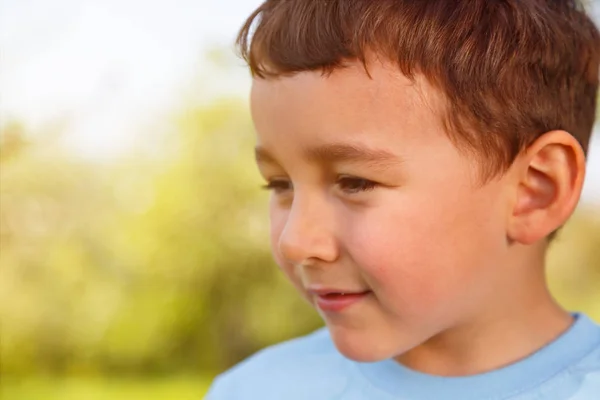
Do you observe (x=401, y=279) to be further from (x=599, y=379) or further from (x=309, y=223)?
(x=599, y=379)

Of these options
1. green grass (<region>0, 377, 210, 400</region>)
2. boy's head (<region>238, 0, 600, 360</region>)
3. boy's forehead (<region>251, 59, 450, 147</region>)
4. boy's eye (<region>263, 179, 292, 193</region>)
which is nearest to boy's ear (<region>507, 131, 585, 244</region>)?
boy's head (<region>238, 0, 600, 360</region>)

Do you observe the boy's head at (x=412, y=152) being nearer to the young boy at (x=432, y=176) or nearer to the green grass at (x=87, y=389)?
the young boy at (x=432, y=176)

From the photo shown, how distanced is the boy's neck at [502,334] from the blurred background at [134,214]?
2.15 ft

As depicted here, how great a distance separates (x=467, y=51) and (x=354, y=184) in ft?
0.63

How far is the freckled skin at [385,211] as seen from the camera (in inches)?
31.3

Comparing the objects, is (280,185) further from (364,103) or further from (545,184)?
(545,184)

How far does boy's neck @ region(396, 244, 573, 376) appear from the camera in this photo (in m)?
0.89


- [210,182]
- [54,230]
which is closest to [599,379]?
[210,182]

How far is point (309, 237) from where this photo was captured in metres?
0.82

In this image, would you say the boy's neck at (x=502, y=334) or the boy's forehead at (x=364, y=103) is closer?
the boy's forehead at (x=364, y=103)

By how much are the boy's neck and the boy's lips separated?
141 millimetres

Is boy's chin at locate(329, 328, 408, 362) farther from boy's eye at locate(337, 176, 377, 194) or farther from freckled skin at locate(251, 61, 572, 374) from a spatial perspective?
boy's eye at locate(337, 176, 377, 194)

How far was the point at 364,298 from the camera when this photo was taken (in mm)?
849

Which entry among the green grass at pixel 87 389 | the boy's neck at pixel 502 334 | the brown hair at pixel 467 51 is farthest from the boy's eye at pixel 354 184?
the green grass at pixel 87 389
